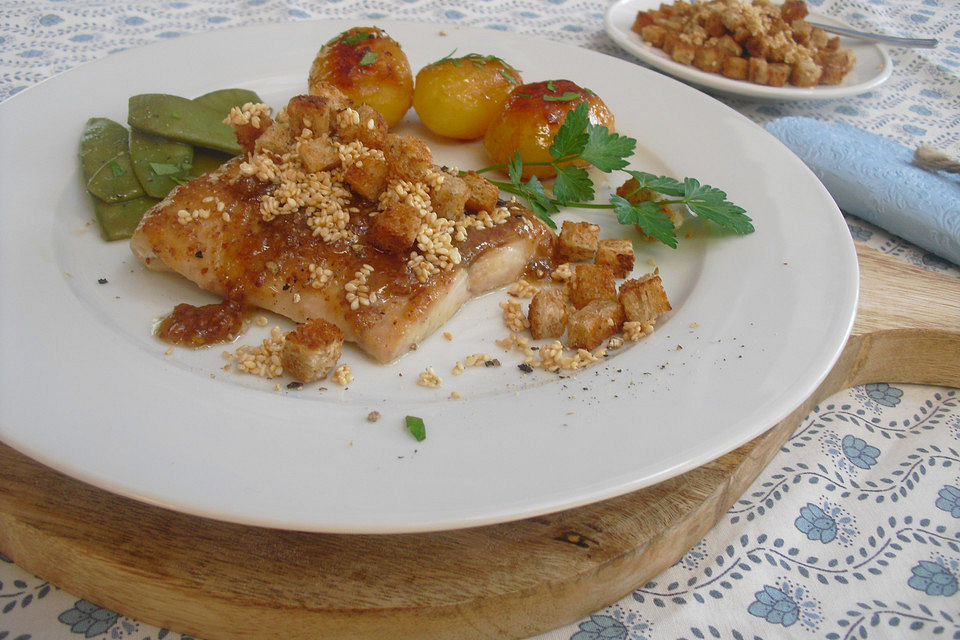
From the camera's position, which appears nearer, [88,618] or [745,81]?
[88,618]

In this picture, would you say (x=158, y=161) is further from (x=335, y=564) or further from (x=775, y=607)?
(x=775, y=607)

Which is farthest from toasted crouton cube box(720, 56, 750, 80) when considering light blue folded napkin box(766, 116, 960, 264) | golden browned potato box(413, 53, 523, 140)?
golden browned potato box(413, 53, 523, 140)

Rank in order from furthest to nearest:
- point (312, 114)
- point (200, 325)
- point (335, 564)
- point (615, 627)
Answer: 1. point (312, 114)
2. point (200, 325)
3. point (615, 627)
4. point (335, 564)

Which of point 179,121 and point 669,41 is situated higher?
point 669,41

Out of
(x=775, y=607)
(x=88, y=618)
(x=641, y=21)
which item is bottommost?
(x=88, y=618)

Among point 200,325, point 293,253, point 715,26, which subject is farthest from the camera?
point 715,26

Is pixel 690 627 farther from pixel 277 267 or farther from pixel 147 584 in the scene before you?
pixel 277 267

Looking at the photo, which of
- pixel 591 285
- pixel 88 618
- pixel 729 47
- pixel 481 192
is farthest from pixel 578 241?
pixel 729 47

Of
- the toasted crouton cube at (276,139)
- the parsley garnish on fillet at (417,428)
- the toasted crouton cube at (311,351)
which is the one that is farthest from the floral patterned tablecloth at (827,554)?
the toasted crouton cube at (276,139)
